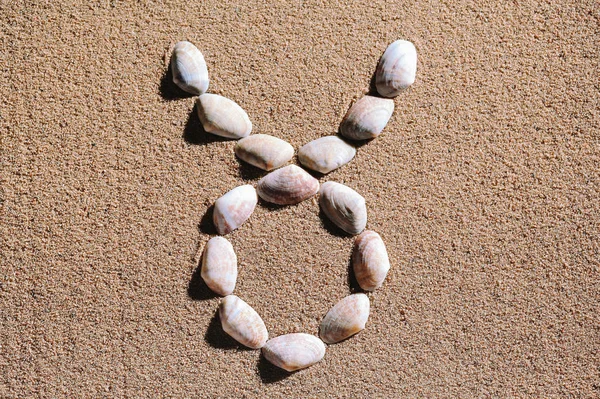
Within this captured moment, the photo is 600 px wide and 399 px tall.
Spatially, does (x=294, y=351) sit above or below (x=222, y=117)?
below

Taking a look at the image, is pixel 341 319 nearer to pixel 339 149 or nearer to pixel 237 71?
pixel 339 149

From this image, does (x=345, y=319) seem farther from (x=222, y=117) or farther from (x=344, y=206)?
(x=222, y=117)

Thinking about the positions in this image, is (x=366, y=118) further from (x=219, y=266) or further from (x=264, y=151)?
(x=219, y=266)

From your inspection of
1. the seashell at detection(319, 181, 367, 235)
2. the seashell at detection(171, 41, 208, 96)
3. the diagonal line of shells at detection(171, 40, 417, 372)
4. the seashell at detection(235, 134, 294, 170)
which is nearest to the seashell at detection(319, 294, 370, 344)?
the diagonal line of shells at detection(171, 40, 417, 372)

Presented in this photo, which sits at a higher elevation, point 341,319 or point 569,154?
point 569,154

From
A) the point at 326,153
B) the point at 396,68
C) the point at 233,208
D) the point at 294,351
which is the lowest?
the point at 294,351

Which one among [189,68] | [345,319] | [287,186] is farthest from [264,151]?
[345,319]

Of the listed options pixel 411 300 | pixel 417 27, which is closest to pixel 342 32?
pixel 417 27

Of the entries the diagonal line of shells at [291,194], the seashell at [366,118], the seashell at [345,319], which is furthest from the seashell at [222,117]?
the seashell at [345,319]
